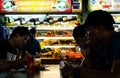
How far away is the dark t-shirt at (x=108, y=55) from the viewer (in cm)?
248

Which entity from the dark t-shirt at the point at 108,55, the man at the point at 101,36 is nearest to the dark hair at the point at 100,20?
the man at the point at 101,36

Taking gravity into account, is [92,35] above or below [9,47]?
above

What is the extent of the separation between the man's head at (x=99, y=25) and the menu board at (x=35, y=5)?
4.92m

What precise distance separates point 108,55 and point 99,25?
0.45m

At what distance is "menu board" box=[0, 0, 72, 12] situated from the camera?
24.5ft

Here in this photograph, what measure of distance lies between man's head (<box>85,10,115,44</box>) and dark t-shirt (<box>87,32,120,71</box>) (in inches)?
3.7

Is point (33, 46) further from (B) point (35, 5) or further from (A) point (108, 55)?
(A) point (108, 55)

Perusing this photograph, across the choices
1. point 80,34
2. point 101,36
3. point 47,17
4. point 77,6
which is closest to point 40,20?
point 47,17

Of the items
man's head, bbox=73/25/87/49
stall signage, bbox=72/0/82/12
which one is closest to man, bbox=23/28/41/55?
stall signage, bbox=72/0/82/12

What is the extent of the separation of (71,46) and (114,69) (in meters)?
5.12

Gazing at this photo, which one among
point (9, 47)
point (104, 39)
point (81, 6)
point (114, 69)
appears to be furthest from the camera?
point (81, 6)

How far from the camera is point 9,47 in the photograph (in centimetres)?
456

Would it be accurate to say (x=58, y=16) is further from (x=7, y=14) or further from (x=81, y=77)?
(x=81, y=77)

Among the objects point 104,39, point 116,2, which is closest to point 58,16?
point 116,2
